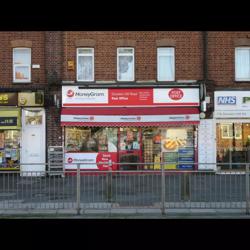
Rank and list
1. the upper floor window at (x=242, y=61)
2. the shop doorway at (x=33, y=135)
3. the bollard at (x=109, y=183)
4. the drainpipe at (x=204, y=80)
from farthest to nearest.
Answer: the upper floor window at (x=242, y=61) → the shop doorway at (x=33, y=135) → the drainpipe at (x=204, y=80) → the bollard at (x=109, y=183)

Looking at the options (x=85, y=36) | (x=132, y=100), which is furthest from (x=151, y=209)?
(x=85, y=36)

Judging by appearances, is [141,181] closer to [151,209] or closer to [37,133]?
[151,209]

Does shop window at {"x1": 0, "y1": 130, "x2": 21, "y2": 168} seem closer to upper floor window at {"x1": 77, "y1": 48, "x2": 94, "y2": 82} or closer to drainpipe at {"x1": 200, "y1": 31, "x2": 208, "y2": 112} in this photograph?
upper floor window at {"x1": 77, "y1": 48, "x2": 94, "y2": 82}

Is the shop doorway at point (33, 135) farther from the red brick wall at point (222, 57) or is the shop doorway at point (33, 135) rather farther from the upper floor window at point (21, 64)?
the red brick wall at point (222, 57)

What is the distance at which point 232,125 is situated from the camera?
65.8 feet

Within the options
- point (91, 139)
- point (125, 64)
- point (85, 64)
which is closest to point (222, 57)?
point (125, 64)

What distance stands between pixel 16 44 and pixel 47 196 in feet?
34.3

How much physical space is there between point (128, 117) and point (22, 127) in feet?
15.2

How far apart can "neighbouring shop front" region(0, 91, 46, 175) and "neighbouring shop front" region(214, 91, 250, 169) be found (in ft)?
25.1

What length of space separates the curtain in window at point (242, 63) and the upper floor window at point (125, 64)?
15.2 ft

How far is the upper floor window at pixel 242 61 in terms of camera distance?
66.0 ft

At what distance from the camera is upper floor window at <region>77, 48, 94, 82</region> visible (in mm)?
20016

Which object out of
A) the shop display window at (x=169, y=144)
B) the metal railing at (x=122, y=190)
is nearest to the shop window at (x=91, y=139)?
the shop display window at (x=169, y=144)

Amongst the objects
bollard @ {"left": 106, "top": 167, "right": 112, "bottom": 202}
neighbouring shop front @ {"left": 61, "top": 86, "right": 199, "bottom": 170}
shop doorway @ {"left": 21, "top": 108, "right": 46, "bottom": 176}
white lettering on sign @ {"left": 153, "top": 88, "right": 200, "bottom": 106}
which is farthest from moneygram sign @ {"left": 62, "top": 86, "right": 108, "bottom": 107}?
bollard @ {"left": 106, "top": 167, "right": 112, "bottom": 202}
